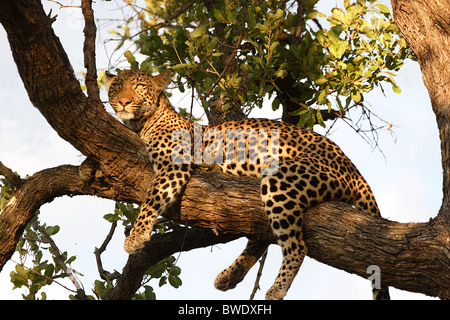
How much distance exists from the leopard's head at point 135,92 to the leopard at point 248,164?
12 millimetres

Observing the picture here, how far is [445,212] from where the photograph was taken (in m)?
5.47

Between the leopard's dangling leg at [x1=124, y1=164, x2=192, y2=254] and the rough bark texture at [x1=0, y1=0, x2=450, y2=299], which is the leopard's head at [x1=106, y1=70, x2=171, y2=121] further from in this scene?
the leopard's dangling leg at [x1=124, y1=164, x2=192, y2=254]

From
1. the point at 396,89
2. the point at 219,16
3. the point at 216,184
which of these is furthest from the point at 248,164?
the point at 396,89

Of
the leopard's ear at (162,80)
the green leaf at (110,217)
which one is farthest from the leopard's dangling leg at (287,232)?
the green leaf at (110,217)

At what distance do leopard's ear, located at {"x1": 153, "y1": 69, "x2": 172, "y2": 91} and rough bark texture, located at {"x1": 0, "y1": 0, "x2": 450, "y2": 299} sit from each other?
101cm

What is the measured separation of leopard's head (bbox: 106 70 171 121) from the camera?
7.21m

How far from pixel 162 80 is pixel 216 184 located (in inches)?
71.0

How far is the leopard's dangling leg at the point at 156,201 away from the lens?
20.4 ft

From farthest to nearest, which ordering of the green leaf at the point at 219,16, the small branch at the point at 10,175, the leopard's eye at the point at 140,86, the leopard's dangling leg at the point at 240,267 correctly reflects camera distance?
the leopard's eye at the point at 140,86 → the small branch at the point at 10,175 → the leopard's dangling leg at the point at 240,267 → the green leaf at the point at 219,16

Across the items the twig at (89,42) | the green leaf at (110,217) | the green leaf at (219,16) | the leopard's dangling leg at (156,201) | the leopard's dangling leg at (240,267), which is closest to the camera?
the leopard's dangling leg at (156,201)

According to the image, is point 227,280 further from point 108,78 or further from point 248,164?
point 108,78

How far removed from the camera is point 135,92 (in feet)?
24.0

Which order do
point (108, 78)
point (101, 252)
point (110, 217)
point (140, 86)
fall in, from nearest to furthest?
point (140, 86)
point (108, 78)
point (110, 217)
point (101, 252)

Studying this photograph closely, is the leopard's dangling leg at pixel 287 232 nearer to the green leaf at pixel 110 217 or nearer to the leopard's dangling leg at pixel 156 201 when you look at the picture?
the leopard's dangling leg at pixel 156 201
